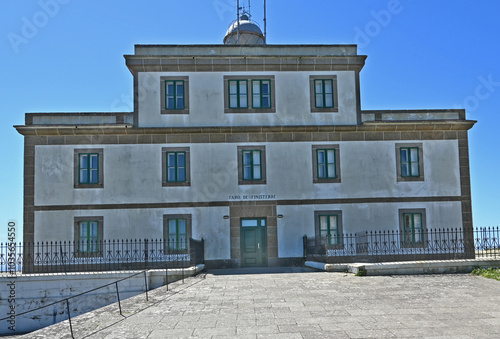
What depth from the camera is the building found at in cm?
2248

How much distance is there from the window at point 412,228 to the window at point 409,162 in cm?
158

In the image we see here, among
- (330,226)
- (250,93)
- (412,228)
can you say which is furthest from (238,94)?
(412,228)

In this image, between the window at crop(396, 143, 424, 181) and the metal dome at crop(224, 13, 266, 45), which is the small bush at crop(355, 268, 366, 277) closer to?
the window at crop(396, 143, 424, 181)

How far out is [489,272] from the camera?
1583 cm

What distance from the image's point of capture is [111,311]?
10867 millimetres

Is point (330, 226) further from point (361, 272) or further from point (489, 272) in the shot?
point (489, 272)

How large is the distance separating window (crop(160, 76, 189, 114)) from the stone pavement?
10.7 meters

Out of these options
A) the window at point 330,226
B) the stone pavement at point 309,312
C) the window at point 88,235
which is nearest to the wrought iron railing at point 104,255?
the window at point 88,235

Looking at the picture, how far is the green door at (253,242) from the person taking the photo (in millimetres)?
22797

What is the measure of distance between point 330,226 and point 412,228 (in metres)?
3.83

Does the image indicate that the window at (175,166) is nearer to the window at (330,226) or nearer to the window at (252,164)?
the window at (252,164)

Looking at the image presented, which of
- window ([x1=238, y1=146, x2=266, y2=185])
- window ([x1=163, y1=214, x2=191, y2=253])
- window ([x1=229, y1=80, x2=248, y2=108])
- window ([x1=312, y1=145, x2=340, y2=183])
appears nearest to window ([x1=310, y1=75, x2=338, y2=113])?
window ([x1=312, y1=145, x2=340, y2=183])

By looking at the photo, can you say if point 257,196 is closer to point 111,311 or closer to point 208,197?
point 208,197

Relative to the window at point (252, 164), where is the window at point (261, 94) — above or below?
above
